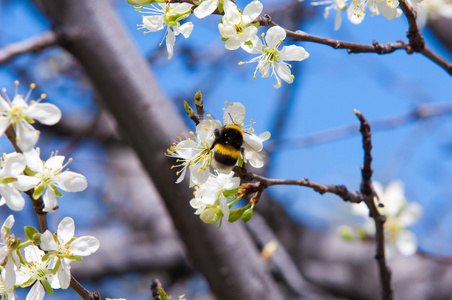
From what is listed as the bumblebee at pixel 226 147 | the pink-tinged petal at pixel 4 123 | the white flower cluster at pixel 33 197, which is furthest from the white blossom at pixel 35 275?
the bumblebee at pixel 226 147

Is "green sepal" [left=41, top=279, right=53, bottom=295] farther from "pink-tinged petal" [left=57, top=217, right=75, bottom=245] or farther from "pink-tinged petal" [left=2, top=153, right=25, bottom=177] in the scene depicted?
"pink-tinged petal" [left=2, top=153, right=25, bottom=177]

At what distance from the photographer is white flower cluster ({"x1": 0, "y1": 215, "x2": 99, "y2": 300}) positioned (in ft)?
2.46

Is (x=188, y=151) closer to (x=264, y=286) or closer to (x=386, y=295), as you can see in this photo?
(x=386, y=295)

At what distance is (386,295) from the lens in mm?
1075

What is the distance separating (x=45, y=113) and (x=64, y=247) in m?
0.23

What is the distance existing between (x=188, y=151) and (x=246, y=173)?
0.37ft

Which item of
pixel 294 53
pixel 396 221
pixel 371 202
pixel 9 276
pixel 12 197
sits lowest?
pixel 396 221

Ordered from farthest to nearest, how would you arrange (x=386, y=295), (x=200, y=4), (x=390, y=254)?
(x=390, y=254) < (x=386, y=295) < (x=200, y=4)

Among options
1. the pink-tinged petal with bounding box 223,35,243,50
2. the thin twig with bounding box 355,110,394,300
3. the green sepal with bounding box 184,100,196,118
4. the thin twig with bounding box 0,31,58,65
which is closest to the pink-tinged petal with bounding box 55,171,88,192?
the green sepal with bounding box 184,100,196,118

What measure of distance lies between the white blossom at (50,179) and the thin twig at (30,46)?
0.68m

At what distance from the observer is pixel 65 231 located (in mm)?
814

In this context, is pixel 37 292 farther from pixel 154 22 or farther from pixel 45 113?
pixel 154 22

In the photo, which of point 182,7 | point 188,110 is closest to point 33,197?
point 188,110

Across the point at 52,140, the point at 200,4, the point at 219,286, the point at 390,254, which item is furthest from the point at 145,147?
the point at 52,140
